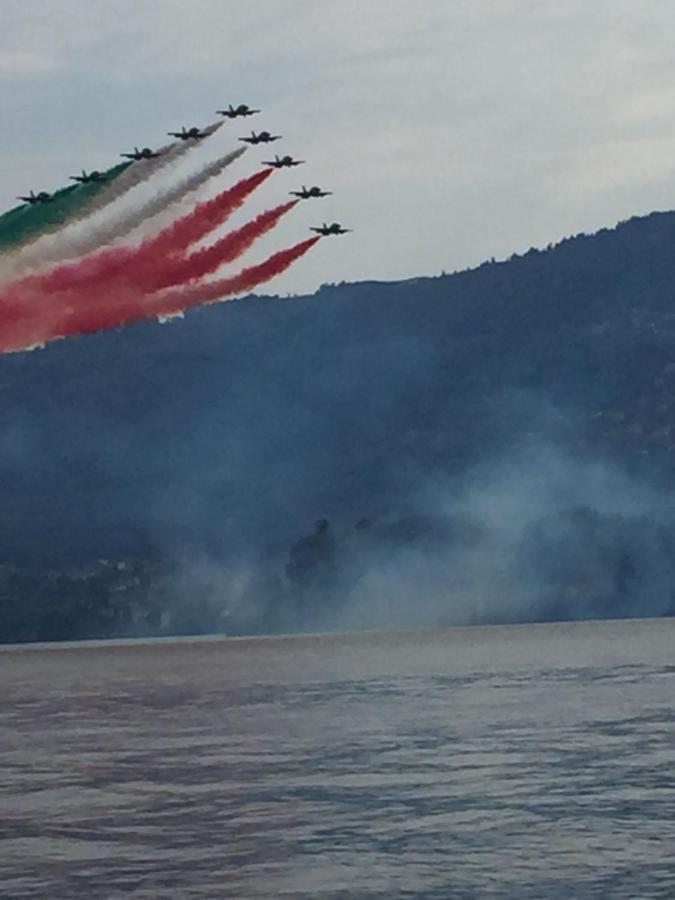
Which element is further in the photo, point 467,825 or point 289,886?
point 467,825

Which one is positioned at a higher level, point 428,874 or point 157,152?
point 157,152

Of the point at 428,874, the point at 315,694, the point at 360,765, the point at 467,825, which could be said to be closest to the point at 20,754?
the point at 360,765

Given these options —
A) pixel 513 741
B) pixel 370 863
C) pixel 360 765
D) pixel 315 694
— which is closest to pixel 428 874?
pixel 370 863

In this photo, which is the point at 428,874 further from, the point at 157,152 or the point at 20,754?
the point at 157,152

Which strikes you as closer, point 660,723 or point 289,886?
point 289,886

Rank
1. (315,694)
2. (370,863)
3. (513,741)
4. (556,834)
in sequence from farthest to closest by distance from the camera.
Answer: (315,694) < (513,741) < (556,834) < (370,863)

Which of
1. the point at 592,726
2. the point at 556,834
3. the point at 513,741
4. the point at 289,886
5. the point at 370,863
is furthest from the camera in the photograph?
the point at 592,726

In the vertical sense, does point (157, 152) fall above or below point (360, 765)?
above

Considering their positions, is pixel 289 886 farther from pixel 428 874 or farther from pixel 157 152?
pixel 157 152

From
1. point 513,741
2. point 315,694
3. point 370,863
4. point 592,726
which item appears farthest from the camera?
point 315,694
